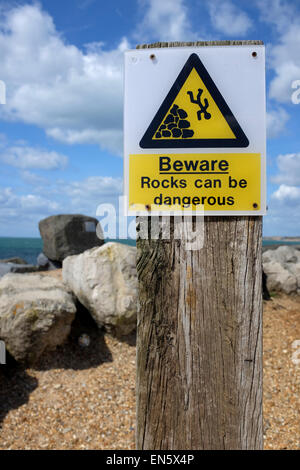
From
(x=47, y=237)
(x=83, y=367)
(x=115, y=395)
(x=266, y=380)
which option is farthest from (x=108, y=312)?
(x=47, y=237)

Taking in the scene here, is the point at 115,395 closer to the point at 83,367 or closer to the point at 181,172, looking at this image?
the point at 83,367

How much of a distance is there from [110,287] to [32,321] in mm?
1315

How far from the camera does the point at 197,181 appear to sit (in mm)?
1645

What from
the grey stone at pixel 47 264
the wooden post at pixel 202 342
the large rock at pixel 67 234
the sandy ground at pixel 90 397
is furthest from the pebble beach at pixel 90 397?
the grey stone at pixel 47 264

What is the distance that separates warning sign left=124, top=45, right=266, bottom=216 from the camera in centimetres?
163

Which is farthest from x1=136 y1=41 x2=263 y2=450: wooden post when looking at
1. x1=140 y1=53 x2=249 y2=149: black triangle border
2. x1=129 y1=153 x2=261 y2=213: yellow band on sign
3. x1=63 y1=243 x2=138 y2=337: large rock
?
x1=63 y1=243 x2=138 y2=337: large rock

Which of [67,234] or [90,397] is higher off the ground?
[67,234]

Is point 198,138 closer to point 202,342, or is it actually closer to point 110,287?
point 202,342

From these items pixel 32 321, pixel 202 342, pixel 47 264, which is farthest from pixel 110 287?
pixel 47 264

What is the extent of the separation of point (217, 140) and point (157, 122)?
289mm

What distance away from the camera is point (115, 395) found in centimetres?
→ 500

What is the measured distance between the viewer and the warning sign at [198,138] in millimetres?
1635

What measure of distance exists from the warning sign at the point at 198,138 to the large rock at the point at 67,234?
1145 centimetres

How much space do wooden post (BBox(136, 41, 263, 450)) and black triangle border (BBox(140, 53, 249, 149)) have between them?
43 cm
